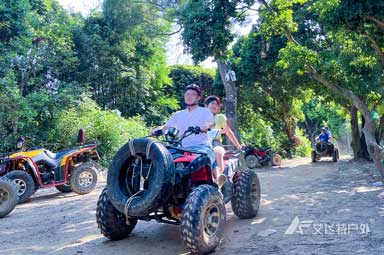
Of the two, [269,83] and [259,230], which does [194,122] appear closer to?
[259,230]

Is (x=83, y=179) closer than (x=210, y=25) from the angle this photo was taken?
Yes

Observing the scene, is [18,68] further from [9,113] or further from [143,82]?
[143,82]

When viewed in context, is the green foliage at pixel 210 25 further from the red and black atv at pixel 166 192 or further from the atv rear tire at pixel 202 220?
the atv rear tire at pixel 202 220

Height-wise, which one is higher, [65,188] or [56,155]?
[56,155]

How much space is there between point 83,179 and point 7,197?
2158mm

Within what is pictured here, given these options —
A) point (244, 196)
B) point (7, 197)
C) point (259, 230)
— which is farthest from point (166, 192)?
point (7, 197)

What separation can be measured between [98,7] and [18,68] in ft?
23.3

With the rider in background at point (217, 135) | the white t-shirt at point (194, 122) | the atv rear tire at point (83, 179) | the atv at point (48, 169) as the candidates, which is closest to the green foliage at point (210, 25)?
the atv at point (48, 169)

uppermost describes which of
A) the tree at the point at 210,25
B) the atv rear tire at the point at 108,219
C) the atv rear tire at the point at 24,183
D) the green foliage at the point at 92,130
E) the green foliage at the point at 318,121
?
the tree at the point at 210,25

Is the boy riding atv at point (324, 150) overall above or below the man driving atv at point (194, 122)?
below

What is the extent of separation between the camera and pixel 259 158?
1534 cm

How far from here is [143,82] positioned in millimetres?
18047

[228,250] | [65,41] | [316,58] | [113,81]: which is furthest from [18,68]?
[228,250]

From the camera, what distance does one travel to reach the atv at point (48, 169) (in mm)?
7582
